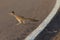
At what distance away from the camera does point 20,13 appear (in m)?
9.68

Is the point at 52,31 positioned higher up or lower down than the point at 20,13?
lower down

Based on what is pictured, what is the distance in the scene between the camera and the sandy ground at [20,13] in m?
7.57

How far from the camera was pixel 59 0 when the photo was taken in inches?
398

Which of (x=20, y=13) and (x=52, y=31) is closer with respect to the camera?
(x=52, y=31)

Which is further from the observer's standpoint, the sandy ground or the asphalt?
the sandy ground

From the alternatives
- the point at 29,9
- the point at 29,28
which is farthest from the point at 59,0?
the point at 29,28

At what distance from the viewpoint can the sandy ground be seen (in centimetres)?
757

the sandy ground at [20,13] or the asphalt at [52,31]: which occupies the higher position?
the sandy ground at [20,13]

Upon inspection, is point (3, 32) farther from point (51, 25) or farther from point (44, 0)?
point (44, 0)

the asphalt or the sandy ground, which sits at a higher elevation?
the sandy ground

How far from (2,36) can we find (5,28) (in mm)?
788

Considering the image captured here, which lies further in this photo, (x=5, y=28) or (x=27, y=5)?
(x=27, y=5)

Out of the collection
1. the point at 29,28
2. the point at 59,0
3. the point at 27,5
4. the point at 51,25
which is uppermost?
the point at 27,5

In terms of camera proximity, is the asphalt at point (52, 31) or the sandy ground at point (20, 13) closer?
the asphalt at point (52, 31)
